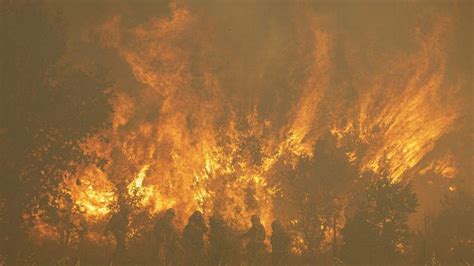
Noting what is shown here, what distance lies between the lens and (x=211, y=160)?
3994 cm

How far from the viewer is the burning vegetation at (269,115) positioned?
3319 centimetres

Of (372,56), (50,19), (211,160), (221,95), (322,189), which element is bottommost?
(322,189)

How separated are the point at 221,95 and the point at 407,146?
643 inches

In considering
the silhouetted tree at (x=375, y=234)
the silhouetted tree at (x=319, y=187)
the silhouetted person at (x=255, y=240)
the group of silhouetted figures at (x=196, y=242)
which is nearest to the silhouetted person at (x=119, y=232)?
the group of silhouetted figures at (x=196, y=242)

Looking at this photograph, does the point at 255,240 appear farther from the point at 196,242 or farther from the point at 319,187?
the point at 319,187

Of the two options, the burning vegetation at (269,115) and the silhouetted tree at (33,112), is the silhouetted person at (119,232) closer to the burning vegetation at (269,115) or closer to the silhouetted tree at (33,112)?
the burning vegetation at (269,115)

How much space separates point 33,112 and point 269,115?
87.7ft

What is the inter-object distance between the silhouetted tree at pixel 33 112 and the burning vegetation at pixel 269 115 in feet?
35.8

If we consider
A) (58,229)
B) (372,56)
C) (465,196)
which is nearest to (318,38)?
(372,56)

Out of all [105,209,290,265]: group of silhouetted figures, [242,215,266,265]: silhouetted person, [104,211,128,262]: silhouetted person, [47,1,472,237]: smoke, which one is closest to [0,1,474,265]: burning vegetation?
[47,1,472,237]: smoke

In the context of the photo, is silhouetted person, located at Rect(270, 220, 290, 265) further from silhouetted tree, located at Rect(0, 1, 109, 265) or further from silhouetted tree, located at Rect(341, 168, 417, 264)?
silhouetted tree, located at Rect(0, 1, 109, 265)

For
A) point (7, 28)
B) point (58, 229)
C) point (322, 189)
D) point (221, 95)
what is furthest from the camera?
point (221, 95)

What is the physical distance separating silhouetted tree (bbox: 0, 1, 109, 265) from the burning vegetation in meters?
10.9

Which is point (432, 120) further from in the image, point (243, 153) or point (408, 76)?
point (243, 153)
